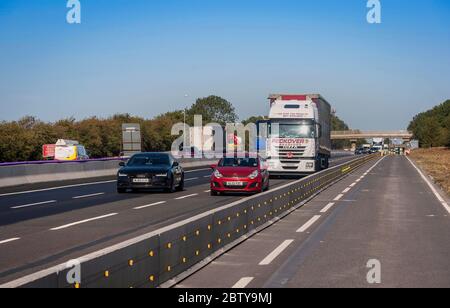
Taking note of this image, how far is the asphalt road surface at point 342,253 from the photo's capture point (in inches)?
357

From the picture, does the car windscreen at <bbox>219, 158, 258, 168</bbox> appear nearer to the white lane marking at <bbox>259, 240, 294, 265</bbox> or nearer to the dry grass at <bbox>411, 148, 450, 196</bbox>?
the dry grass at <bbox>411, 148, 450, 196</bbox>

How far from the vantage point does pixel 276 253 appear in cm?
1141

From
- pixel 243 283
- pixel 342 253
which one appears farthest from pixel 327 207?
pixel 243 283

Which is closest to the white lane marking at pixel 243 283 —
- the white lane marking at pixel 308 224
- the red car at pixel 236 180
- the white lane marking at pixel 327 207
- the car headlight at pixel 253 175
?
the white lane marking at pixel 308 224

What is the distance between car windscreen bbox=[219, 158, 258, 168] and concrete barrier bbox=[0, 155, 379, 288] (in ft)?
29.8

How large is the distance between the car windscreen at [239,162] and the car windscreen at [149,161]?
2.14 m

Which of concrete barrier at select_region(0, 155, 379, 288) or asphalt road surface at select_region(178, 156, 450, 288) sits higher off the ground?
concrete barrier at select_region(0, 155, 379, 288)

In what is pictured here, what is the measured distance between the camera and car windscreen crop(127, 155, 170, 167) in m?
26.2

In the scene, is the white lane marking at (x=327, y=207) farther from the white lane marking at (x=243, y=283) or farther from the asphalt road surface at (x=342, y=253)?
the white lane marking at (x=243, y=283)

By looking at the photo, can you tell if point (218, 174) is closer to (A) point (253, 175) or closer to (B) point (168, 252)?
(A) point (253, 175)

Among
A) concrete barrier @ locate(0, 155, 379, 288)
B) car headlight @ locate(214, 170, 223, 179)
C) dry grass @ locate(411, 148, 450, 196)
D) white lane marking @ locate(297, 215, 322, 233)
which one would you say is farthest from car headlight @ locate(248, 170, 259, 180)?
concrete barrier @ locate(0, 155, 379, 288)

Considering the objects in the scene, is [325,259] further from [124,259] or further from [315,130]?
[315,130]

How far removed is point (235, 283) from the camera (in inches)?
347
